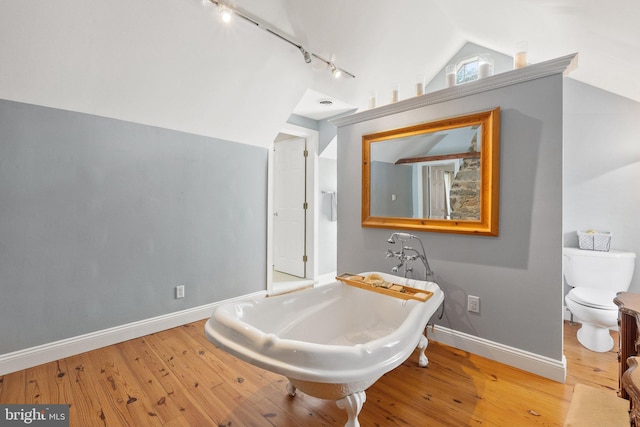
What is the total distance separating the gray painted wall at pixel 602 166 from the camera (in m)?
2.43

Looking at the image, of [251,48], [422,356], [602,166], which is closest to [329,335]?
[422,356]

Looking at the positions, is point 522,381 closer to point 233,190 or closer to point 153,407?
point 153,407

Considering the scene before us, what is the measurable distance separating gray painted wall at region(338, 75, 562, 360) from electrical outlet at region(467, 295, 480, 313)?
1.2 inches

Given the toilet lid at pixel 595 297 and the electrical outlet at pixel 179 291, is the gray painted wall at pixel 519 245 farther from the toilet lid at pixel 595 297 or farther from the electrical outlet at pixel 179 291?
the electrical outlet at pixel 179 291

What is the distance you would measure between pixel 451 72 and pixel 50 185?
307cm

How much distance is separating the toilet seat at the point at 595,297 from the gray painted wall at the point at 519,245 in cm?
50

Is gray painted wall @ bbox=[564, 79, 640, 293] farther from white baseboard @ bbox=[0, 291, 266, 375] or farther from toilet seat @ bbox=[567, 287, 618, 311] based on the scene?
white baseboard @ bbox=[0, 291, 266, 375]

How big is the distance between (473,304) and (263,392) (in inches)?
62.5

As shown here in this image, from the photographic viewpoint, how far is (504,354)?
200 cm

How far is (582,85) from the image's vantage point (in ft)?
8.54

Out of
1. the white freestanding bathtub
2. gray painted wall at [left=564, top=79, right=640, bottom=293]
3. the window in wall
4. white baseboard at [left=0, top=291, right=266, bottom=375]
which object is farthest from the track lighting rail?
white baseboard at [left=0, top=291, right=266, bottom=375]

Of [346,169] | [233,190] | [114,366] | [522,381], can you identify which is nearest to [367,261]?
[346,169]

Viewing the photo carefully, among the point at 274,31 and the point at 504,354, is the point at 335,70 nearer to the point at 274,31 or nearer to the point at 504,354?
the point at 274,31

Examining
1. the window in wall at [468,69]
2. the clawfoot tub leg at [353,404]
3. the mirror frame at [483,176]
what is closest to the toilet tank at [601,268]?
the mirror frame at [483,176]
